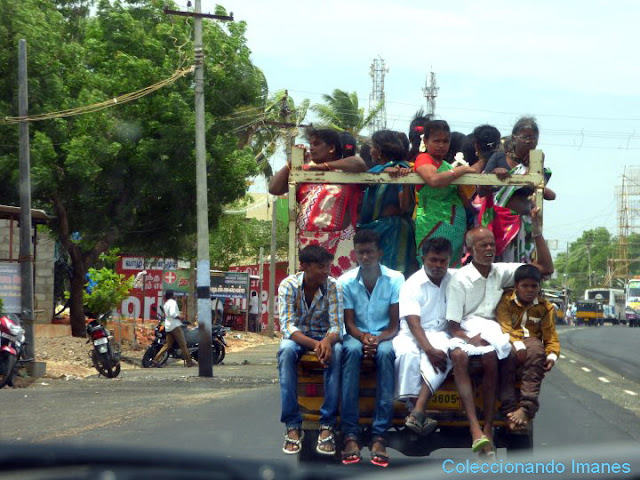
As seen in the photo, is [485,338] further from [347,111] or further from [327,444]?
[347,111]

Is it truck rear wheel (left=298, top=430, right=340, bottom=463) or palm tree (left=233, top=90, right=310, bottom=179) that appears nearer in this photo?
truck rear wheel (left=298, top=430, right=340, bottom=463)

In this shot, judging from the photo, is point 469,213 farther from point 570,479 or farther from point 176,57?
point 176,57

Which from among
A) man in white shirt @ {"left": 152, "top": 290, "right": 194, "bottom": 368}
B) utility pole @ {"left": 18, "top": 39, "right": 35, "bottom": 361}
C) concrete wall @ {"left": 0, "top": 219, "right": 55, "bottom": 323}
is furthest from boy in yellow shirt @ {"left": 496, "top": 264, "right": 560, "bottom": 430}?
concrete wall @ {"left": 0, "top": 219, "right": 55, "bottom": 323}

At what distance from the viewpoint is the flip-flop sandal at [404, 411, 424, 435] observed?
22.5 ft

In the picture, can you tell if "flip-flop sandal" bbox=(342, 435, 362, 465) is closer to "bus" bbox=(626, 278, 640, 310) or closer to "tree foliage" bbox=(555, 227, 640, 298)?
"bus" bbox=(626, 278, 640, 310)

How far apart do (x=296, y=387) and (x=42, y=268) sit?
25.9m

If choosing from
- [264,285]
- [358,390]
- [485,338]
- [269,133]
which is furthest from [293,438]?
[264,285]

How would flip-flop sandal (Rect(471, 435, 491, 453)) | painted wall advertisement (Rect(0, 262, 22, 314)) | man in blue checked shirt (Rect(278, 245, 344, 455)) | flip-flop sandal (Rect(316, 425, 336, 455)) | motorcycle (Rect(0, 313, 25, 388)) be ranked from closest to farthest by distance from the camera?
1. flip-flop sandal (Rect(471, 435, 491, 453))
2. flip-flop sandal (Rect(316, 425, 336, 455))
3. man in blue checked shirt (Rect(278, 245, 344, 455))
4. motorcycle (Rect(0, 313, 25, 388))
5. painted wall advertisement (Rect(0, 262, 22, 314))

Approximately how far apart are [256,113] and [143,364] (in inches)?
334

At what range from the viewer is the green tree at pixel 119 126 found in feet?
78.6

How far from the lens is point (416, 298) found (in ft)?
24.4

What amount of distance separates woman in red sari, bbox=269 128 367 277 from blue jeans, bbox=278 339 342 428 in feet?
5.23

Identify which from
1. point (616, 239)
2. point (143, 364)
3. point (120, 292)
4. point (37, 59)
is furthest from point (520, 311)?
point (616, 239)

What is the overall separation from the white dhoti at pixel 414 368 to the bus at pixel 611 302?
89654mm
